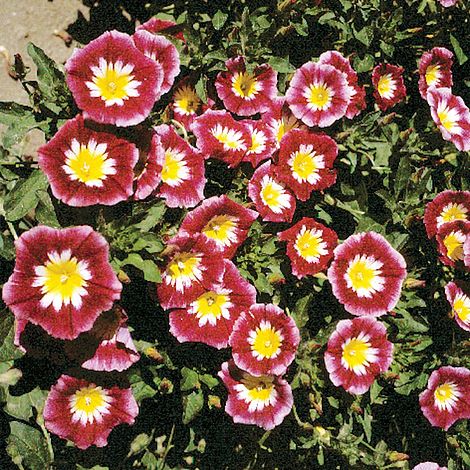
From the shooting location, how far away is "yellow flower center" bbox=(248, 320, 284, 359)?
2.26m

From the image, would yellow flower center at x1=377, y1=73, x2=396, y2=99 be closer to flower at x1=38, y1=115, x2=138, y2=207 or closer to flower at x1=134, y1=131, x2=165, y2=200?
flower at x1=134, y1=131, x2=165, y2=200

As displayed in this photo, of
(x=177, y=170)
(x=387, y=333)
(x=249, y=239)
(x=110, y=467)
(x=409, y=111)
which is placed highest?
(x=409, y=111)

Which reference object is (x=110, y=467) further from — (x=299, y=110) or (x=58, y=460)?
(x=299, y=110)

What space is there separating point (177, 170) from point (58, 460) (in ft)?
4.08

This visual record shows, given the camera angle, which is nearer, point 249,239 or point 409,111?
point 249,239

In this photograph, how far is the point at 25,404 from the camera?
2.27m

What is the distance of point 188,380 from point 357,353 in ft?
2.26

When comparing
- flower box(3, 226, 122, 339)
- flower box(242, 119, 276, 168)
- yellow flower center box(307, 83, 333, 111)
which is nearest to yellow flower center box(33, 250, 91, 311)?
flower box(3, 226, 122, 339)

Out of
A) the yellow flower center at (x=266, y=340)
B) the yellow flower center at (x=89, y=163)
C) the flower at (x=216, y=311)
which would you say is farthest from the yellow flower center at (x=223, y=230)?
the yellow flower center at (x=89, y=163)

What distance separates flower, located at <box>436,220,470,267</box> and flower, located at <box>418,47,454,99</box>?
2.43 feet

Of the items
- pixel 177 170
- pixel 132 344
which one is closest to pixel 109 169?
pixel 177 170

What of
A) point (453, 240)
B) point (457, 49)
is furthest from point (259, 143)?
point (457, 49)

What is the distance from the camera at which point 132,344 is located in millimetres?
2082

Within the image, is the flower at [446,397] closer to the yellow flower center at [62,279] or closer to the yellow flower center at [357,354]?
the yellow flower center at [357,354]
